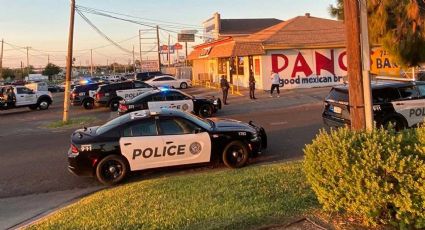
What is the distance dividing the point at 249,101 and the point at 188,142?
1562 cm

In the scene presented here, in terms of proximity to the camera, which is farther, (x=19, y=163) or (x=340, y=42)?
(x=340, y=42)

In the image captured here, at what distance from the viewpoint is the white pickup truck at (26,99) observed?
2734 cm

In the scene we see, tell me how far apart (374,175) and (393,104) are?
8735mm

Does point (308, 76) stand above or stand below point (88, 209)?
above

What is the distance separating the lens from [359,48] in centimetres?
618

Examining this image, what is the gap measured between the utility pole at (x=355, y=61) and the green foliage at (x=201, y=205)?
128 cm

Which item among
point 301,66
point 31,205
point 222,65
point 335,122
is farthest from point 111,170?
point 222,65

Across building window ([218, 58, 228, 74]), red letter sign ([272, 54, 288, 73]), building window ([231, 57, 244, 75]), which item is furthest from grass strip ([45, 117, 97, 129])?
building window ([218, 58, 228, 74])

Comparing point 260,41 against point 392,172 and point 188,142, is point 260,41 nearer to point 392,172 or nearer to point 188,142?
point 188,142

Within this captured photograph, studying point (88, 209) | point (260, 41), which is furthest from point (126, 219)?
point (260, 41)

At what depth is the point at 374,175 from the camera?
4.26 m

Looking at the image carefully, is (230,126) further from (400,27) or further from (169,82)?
(169,82)

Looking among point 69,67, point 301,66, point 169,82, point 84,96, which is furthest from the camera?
point 169,82

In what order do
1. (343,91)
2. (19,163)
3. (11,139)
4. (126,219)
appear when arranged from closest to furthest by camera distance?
1. (126,219)
2. (19,163)
3. (343,91)
4. (11,139)
